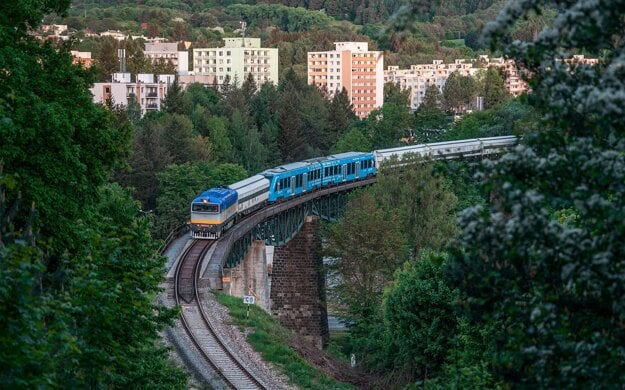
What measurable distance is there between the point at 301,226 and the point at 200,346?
2745cm

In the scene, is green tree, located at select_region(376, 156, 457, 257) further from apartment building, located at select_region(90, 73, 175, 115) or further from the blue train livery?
apartment building, located at select_region(90, 73, 175, 115)

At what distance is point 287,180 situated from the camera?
61.2 metres

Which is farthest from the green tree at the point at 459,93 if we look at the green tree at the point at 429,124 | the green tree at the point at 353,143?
A: the green tree at the point at 353,143

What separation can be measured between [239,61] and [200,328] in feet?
429

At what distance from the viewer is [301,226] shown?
6231 cm

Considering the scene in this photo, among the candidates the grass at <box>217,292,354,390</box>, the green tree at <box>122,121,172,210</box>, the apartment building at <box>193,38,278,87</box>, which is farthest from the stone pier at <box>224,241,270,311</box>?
the apartment building at <box>193,38,278,87</box>

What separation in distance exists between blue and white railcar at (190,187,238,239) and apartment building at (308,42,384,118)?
115306 mm

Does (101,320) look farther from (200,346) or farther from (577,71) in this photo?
(200,346)

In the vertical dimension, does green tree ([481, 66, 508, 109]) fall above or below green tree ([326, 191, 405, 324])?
above

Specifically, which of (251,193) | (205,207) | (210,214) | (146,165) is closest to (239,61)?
(146,165)

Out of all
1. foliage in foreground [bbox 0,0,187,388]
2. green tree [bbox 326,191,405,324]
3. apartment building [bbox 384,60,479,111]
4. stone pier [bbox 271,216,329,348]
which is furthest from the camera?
apartment building [bbox 384,60,479,111]

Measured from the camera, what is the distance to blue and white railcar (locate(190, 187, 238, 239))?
165 feet

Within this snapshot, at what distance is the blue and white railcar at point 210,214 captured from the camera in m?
50.2

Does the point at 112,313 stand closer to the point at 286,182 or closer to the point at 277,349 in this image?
the point at 277,349
